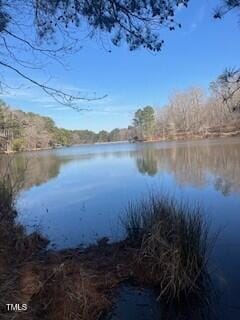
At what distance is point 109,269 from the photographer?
5.87m

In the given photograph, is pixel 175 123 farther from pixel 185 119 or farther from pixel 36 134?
pixel 36 134

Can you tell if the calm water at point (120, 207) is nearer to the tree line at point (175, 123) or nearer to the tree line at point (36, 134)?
the tree line at point (36, 134)

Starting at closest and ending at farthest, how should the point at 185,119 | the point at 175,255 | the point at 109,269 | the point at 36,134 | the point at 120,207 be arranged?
the point at 175,255
the point at 109,269
the point at 120,207
the point at 36,134
the point at 185,119

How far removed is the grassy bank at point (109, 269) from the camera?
4.56 m

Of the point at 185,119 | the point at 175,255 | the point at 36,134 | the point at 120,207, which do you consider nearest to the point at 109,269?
the point at 175,255

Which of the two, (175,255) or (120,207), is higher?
(175,255)

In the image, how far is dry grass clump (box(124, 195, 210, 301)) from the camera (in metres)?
5.15

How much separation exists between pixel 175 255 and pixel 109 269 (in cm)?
113

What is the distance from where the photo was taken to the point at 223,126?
67875 mm

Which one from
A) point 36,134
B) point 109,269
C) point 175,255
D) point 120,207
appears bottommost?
point 120,207

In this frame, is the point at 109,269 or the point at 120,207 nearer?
the point at 109,269

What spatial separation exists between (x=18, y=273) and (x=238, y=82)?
155 inches

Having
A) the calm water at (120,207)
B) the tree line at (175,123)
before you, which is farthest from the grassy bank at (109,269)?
the tree line at (175,123)

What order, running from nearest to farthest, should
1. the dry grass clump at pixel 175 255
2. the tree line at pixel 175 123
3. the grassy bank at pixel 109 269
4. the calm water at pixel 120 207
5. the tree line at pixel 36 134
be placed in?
the grassy bank at pixel 109 269 → the dry grass clump at pixel 175 255 → the calm water at pixel 120 207 → the tree line at pixel 36 134 → the tree line at pixel 175 123
